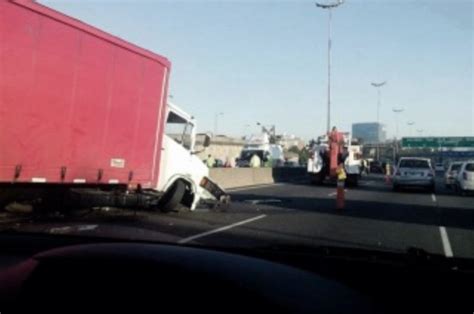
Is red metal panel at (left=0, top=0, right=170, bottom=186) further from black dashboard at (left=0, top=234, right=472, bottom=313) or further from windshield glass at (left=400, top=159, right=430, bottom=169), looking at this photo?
windshield glass at (left=400, top=159, right=430, bottom=169)

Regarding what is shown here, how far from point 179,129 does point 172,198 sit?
1718 millimetres

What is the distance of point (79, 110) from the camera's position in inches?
476

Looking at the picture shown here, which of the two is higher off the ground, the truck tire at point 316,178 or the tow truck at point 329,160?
the tow truck at point 329,160

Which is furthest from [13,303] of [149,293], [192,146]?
[192,146]

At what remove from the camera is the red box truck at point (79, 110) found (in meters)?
10.7

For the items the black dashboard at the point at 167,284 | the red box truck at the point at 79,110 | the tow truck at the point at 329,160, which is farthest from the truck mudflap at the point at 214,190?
the tow truck at the point at 329,160

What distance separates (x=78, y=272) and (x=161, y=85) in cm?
1200

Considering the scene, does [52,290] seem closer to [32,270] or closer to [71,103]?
[32,270]

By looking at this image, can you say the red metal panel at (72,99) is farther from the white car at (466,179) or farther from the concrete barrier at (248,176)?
the white car at (466,179)

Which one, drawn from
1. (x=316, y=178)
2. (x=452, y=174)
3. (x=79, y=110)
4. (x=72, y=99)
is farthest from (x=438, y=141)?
(x=72, y=99)

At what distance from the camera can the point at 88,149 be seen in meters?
12.4

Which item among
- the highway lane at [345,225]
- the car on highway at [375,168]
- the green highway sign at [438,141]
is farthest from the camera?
the green highway sign at [438,141]

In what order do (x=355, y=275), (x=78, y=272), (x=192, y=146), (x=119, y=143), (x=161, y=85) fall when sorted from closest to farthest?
1. (x=78, y=272)
2. (x=355, y=275)
3. (x=119, y=143)
4. (x=161, y=85)
5. (x=192, y=146)

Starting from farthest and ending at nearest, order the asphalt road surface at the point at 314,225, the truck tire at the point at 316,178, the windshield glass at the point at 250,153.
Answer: the windshield glass at the point at 250,153, the truck tire at the point at 316,178, the asphalt road surface at the point at 314,225
